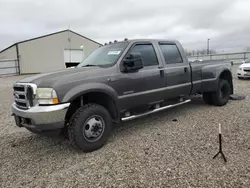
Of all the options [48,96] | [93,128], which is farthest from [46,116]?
[93,128]

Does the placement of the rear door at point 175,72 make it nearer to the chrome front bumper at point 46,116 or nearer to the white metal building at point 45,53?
the chrome front bumper at point 46,116

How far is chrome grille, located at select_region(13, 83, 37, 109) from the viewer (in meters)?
3.59

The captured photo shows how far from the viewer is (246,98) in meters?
7.56

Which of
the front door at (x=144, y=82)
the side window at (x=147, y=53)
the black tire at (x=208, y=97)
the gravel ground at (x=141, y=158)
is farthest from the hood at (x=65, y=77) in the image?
the black tire at (x=208, y=97)

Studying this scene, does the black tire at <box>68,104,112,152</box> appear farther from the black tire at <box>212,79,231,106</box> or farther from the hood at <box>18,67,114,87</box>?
the black tire at <box>212,79,231,106</box>

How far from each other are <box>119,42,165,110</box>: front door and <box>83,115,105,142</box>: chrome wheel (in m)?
0.57

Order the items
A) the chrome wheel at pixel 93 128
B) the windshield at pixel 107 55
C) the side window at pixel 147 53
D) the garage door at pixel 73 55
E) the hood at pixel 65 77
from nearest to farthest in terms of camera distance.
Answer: the hood at pixel 65 77 → the chrome wheel at pixel 93 128 → the windshield at pixel 107 55 → the side window at pixel 147 53 → the garage door at pixel 73 55

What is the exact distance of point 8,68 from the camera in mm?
28703

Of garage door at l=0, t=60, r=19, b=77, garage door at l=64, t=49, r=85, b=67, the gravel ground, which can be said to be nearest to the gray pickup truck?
the gravel ground

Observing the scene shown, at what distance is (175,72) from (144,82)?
1.07 meters

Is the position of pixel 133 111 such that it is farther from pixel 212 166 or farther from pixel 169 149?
pixel 212 166

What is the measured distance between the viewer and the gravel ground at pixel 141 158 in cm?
293

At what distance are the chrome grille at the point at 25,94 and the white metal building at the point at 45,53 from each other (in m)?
25.1

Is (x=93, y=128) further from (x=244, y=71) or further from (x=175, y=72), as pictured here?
(x=244, y=71)
